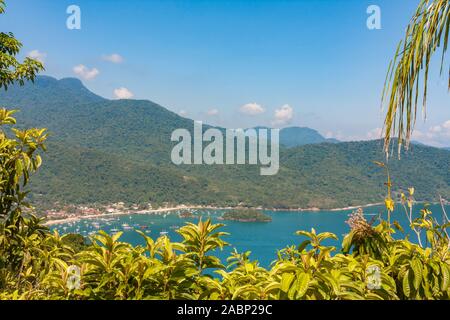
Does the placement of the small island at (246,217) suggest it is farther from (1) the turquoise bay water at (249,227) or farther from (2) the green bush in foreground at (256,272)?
(2) the green bush in foreground at (256,272)

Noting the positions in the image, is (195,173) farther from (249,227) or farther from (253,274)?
(253,274)

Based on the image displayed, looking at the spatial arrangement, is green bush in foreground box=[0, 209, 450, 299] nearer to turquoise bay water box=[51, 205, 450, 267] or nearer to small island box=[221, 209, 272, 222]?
turquoise bay water box=[51, 205, 450, 267]

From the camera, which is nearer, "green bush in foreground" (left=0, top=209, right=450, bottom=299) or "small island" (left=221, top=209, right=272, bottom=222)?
"green bush in foreground" (left=0, top=209, right=450, bottom=299)

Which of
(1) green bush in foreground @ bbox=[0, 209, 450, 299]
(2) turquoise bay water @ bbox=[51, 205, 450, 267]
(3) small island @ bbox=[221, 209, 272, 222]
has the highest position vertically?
(1) green bush in foreground @ bbox=[0, 209, 450, 299]

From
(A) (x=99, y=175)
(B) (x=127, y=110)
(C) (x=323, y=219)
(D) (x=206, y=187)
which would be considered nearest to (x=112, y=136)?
(B) (x=127, y=110)

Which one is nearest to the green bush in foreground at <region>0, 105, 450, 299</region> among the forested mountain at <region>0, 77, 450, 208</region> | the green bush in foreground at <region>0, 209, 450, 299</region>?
the green bush in foreground at <region>0, 209, 450, 299</region>

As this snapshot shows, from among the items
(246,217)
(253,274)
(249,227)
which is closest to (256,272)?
(253,274)
